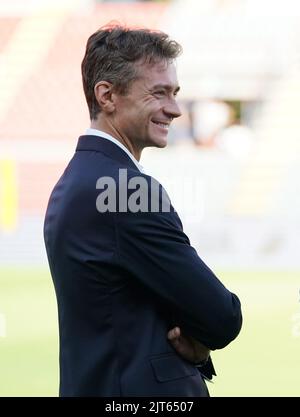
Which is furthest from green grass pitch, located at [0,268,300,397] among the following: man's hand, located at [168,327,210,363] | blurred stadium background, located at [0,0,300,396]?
man's hand, located at [168,327,210,363]

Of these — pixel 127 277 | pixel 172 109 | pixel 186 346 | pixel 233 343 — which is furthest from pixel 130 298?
pixel 233 343

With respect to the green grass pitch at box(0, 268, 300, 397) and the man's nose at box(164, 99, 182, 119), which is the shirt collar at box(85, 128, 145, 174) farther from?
the green grass pitch at box(0, 268, 300, 397)

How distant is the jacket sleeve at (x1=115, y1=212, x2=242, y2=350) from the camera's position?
74.8 inches

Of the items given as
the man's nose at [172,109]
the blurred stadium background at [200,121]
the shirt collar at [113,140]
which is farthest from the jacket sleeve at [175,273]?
the blurred stadium background at [200,121]

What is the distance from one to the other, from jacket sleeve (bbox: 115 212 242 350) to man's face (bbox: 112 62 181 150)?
209 millimetres

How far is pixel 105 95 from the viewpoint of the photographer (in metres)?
2.04

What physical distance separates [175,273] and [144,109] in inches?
15.1

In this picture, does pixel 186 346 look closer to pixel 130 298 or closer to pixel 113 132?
pixel 130 298

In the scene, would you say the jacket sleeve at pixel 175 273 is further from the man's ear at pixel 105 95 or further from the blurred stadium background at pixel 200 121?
the blurred stadium background at pixel 200 121

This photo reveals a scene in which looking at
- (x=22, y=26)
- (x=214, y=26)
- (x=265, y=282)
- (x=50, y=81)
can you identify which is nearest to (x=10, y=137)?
(x=50, y=81)

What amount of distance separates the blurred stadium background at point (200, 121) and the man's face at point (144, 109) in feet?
31.7

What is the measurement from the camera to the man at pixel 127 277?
1901mm
